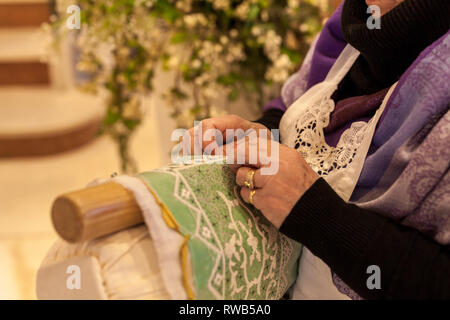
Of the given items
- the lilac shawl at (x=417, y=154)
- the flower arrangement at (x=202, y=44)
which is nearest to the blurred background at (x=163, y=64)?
the flower arrangement at (x=202, y=44)

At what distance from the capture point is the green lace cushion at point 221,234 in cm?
55

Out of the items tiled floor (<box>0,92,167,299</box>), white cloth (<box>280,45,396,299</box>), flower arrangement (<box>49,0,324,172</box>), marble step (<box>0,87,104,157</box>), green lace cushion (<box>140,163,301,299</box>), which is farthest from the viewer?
marble step (<box>0,87,104,157</box>)

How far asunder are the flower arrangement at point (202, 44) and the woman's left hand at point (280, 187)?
0.88 meters

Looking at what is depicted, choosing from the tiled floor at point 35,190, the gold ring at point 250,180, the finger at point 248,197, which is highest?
the gold ring at point 250,180

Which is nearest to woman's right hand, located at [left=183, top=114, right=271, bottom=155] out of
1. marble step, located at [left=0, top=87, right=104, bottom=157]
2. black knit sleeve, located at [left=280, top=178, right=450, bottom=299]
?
black knit sleeve, located at [left=280, top=178, right=450, bottom=299]

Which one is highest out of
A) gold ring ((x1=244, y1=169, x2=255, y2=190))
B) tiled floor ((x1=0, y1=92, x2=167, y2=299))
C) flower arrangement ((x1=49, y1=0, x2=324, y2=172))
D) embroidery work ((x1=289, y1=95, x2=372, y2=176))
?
flower arrangement ((x1=49, y1=0, x2=324, y2=172))

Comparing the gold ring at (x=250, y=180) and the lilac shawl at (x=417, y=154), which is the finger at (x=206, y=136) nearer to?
the gold ring at (x=250, y=180)

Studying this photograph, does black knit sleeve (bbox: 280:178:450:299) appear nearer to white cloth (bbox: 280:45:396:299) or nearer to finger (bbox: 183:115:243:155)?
white cloth (bbox: 280:45:396:299)

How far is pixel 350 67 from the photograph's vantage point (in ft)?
2.73

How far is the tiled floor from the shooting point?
1802 mm

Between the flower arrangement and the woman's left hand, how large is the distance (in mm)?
878

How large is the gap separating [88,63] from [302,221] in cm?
140

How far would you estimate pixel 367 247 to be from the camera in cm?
59
